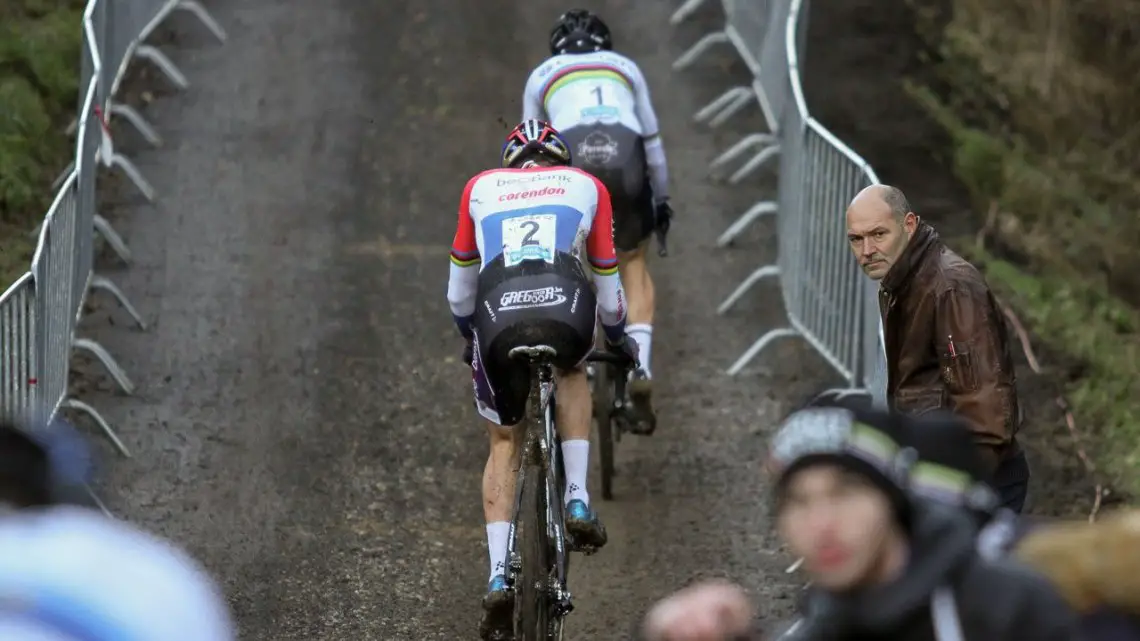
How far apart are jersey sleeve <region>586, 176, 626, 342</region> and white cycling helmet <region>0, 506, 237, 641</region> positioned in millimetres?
4675

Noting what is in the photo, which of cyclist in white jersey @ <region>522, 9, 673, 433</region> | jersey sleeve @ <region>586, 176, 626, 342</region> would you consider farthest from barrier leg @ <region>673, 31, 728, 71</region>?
jersey sleeve @ <region>586, 176, 626, 342</region>

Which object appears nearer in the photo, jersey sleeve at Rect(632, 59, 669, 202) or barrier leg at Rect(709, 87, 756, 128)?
jersey sleeve at Rect(632, 59, 669, 202)

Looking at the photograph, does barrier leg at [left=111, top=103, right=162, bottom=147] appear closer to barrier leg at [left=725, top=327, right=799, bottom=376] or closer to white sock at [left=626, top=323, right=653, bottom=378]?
barrier leg at [left=725, top=327, right=799, bottom=376]

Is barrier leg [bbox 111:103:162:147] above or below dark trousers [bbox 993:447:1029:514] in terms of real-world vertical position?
above

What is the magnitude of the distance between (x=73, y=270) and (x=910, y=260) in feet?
19.1

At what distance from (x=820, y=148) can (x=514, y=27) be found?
634cm

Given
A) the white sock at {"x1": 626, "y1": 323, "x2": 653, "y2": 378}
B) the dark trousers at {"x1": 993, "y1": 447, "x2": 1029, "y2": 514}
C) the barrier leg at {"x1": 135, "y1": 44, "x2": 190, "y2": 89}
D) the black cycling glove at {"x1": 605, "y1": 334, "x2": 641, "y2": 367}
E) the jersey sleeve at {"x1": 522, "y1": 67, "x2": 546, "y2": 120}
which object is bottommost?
the dark trousers at {"x1": 993, "y1": 447, "x2": 1029, "y2": 514}

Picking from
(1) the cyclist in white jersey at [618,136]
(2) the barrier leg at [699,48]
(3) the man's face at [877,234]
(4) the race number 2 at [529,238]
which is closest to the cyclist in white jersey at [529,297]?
(4) the race number 2 at [529,238]

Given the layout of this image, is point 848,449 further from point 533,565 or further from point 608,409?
point 608,409

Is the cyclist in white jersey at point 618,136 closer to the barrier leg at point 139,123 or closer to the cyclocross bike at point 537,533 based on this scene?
the cyclocross bike at point 537,533

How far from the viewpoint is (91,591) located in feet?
10.1

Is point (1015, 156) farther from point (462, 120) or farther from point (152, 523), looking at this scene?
point (152, 523)

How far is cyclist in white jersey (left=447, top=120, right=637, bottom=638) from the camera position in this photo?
726 centimetres

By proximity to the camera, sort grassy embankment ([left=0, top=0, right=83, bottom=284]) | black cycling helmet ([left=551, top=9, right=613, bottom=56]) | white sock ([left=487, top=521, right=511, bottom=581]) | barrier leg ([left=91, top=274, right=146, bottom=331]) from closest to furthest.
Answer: white sock ([left=487, top=521, right=511, bottom=581]) → black cycling helmet ([left=551, top=9, right=613, bottom=56]) → barrier leg ([left=91, top=274, right=146, bottom=331]) → grassy embankment ([left=0, top=0, right=83, bottom=284])
